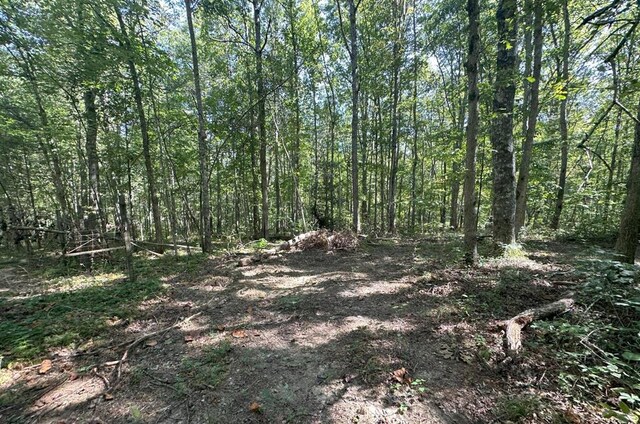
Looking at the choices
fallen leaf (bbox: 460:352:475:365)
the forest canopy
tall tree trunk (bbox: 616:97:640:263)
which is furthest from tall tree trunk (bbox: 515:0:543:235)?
fallen leaf (bbox: 460:352:475:365)

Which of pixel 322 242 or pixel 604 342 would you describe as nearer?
pixel 604 342

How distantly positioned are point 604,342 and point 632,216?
9.87 feet

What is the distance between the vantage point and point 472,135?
5449 mm

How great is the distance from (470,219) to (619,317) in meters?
2.91

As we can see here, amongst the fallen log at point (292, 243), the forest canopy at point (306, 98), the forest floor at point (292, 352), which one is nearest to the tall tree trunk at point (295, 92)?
the forest canopy at point (306, 98)

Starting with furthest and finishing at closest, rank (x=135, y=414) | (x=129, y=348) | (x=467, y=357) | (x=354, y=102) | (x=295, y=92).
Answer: (x=295, y=92)
(x=354, y=102)
(x=129, y=348)
(x=467, y=357)
(x=135, y=414)

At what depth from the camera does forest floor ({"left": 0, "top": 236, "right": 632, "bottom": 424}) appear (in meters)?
2.37

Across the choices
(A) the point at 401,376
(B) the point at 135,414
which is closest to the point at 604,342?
(A) the point at 401,376

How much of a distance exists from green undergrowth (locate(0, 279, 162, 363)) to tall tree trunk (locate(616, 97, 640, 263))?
27.0 ft

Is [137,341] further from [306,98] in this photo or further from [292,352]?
[306,98]

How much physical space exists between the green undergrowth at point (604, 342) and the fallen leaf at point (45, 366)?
17.2 ft

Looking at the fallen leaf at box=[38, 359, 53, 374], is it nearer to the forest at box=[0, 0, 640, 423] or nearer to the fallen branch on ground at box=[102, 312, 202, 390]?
the forest at box=[0, 0, 640, 423]

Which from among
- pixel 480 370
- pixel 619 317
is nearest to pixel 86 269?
pixel 480 370

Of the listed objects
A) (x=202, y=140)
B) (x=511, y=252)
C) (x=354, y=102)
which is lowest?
(x=511, y=252)
